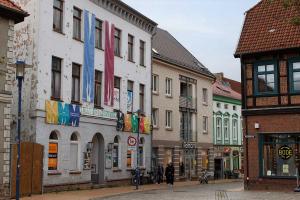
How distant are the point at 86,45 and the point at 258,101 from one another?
33.0 ft

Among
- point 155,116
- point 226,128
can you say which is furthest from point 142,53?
point 226,128

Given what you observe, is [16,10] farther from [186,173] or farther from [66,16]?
[186,173]

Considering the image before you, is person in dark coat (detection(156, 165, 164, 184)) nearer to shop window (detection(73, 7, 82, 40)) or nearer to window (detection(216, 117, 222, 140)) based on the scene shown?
shop window (detection(73, 7, 82, 40))

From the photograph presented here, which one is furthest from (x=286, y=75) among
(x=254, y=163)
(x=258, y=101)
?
(x=254, y=163)

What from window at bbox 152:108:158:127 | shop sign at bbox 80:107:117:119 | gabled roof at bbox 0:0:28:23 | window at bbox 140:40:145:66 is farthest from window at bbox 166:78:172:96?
gabled roof at bbox 0:0:28:23

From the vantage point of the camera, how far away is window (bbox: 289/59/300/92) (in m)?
28.0

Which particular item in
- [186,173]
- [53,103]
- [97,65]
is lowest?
[186,173]

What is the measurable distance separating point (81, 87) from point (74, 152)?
3.61 meters

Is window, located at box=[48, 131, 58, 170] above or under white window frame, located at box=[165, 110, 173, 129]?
under

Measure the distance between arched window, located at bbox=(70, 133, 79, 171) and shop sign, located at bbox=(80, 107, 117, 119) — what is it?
1.45m

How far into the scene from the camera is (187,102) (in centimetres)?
4503

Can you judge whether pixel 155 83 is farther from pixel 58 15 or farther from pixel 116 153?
pixel 58 15

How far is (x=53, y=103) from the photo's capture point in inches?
1076

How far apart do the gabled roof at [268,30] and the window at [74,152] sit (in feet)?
32.5
